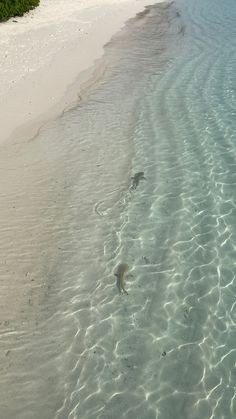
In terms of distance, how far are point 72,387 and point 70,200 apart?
444cm

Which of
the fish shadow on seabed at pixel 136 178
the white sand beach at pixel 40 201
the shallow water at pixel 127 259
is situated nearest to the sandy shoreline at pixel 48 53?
the white sand beach at pixel 40 201

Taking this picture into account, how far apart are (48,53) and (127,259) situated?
12.2 metres

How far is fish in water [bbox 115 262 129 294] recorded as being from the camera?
789cm

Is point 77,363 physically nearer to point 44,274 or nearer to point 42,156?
point 44,274

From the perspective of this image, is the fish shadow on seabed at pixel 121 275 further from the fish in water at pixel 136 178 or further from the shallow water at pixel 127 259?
the fish in water at pixel 136 178

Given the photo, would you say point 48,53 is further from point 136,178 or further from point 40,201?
point 40,201

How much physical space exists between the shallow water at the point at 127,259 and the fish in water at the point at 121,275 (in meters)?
0.11

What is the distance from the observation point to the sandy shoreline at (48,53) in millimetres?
13790

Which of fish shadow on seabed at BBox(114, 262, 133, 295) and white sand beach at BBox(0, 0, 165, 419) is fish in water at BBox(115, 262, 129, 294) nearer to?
fish shadow on seabed at BBox(114, 262, 133, 295)

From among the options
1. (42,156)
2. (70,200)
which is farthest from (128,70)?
(70,200)

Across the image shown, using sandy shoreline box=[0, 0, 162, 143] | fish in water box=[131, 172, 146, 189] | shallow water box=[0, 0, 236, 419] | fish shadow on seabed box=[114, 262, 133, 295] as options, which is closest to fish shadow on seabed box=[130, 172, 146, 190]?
fish in water box=[131, 172, 146, 189]

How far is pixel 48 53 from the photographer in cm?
1836

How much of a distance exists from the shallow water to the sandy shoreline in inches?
35.9

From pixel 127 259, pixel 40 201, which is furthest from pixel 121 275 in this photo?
pixel 40 201
